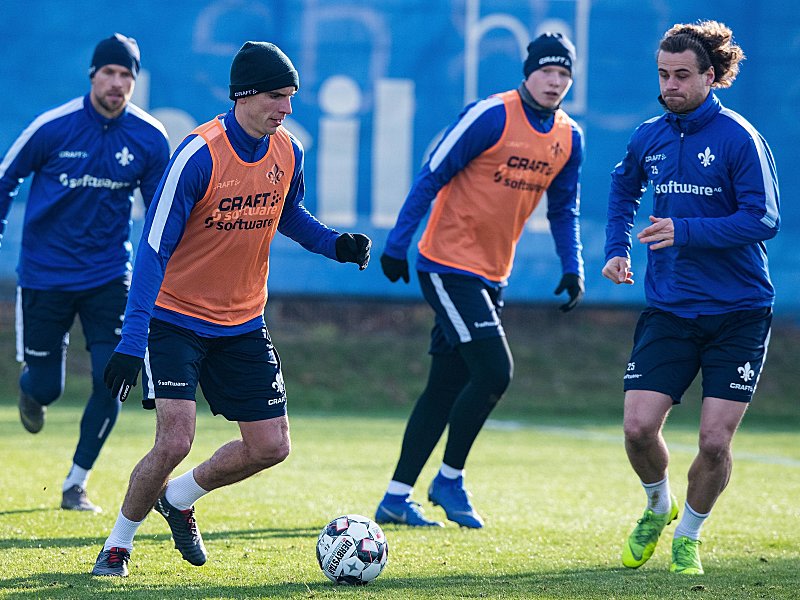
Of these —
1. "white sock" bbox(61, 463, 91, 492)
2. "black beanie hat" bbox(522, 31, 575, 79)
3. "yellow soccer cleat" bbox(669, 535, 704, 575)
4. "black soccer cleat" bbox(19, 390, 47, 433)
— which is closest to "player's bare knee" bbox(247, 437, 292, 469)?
"yellow soccer cleat" bbox(669, 535, 704, 575)

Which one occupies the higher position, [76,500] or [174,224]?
[174,224]

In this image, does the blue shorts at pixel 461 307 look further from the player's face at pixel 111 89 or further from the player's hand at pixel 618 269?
the player's face at pixel 111 89

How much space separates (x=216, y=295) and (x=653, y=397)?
1892 millimetres

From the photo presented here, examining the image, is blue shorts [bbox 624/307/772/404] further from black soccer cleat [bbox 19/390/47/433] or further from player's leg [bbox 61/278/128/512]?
black soccer cleat [bbox 19/390/47/433]

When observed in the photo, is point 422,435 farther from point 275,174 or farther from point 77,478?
point 275,174

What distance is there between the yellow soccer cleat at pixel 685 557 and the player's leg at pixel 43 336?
3624mm

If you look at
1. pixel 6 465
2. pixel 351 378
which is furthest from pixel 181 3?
pixel 6 465

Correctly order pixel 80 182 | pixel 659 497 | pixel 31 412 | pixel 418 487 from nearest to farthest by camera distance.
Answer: pixel 659 497 → pixel 80 182 → pixel 31 412 → pixel 418 487

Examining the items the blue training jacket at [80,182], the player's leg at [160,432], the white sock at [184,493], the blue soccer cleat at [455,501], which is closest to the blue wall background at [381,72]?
the blue training jacket at [80,182]

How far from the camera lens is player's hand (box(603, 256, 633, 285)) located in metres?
5.82

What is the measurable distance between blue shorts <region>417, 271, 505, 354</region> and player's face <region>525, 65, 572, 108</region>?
3.43 ft

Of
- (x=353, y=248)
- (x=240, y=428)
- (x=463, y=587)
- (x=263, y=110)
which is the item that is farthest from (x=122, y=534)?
(x=263, y=110)

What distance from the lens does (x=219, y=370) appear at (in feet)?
17.6

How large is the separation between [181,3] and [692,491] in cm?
1128
